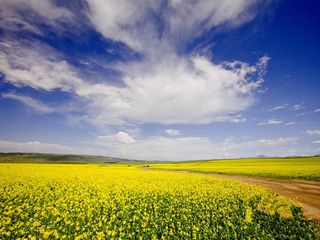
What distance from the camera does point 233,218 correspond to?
9773 millimetres

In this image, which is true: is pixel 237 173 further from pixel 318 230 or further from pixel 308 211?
pixel 318 230

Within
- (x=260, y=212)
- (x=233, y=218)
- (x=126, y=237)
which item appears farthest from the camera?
(x=260, y=212)

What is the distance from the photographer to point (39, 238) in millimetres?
6824

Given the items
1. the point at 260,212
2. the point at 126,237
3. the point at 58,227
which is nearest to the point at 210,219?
the point at 260,212

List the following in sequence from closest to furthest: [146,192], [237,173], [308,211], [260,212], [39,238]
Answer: [39,238] < [260,212] < [308,211] < [146,192] < [237,173]

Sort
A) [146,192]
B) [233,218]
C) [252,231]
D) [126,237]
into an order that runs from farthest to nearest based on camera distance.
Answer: [146,192] < [233,218] < [252,231] < [126,237]

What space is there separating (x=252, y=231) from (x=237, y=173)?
92.2 feet

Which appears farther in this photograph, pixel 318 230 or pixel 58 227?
pixel 318 230

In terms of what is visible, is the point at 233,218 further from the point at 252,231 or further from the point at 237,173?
the point at 237,173

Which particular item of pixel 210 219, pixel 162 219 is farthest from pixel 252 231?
pixel 162 219

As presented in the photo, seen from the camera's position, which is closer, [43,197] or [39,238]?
[39,238]

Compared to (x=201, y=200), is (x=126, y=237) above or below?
below

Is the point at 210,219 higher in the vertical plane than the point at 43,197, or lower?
lower

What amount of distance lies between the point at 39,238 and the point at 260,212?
10565mm
